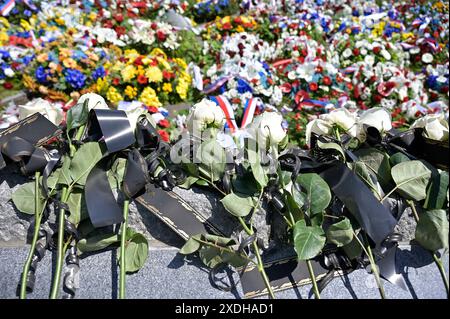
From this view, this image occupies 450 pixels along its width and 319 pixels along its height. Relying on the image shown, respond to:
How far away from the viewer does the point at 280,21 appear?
12.6 feet

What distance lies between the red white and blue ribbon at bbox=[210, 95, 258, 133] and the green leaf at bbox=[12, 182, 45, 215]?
134 cm

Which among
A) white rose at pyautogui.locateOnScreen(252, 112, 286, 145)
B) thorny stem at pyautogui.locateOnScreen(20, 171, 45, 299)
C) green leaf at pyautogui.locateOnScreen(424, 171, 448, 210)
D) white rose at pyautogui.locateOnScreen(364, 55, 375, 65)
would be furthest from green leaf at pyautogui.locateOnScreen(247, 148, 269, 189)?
white rose at pyautogui.locateOnScreen(364, 55, 375, 65)

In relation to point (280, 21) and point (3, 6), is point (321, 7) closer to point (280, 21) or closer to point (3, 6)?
point (280, 21)

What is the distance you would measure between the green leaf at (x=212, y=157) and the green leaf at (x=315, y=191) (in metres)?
0.25

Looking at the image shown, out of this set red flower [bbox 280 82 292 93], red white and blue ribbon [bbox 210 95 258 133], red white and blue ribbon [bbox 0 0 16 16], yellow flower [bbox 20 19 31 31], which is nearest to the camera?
red white and blue ribbon [bbox 210 95 258 133]

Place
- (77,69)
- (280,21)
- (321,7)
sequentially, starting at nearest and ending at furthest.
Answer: (77,69) < (280,21) < (321,7)

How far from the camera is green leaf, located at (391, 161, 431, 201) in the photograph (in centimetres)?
122

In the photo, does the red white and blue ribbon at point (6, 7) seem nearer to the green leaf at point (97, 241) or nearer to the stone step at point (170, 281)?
the stone step at point (170, 281)

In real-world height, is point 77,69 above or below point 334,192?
below

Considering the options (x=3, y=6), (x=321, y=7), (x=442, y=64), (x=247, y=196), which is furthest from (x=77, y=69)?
(x=442, y=64)

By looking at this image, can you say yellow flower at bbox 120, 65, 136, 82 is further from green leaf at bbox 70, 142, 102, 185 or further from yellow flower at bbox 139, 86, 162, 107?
green leaf at bbox 70, 142, 102, 185

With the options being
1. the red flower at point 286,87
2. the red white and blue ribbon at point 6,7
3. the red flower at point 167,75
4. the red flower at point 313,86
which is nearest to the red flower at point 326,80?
the red flower at point 313,86

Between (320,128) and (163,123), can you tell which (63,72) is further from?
(320,128)
